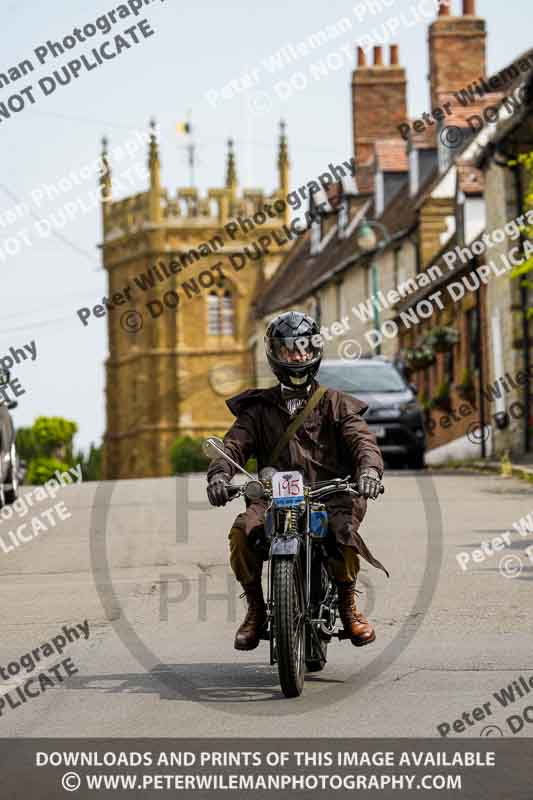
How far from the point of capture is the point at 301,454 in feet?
26.5

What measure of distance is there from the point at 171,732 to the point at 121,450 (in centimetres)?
9866

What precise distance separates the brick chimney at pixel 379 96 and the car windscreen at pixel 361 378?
32.6 meters

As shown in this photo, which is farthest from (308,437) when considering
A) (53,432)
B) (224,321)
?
(224,321)

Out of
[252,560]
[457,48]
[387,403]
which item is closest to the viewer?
[252,560]

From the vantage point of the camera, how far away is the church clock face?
9933cm

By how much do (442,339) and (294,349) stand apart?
30.9 m

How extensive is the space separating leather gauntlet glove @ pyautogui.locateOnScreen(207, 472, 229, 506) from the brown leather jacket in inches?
6.1

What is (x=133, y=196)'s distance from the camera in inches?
4075

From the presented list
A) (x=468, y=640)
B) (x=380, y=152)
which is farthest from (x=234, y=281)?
(x=468, y=640)

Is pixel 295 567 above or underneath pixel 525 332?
underneath

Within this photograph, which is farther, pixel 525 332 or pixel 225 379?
pixel 225 379

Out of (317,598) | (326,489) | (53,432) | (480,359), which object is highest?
(480,359)

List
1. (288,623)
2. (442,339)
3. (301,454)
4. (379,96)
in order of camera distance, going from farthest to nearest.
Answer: (379,96) → (442,339) → (301,454) → (288,623)

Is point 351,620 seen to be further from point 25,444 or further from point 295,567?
point 25,444
